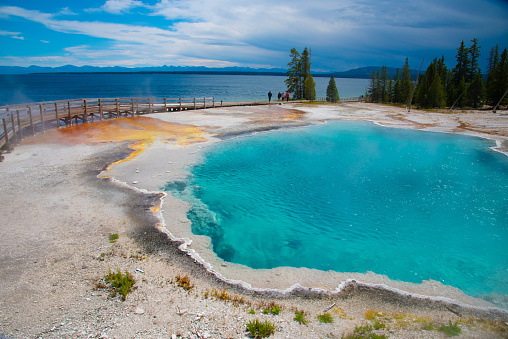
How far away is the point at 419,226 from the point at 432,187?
4.66 m

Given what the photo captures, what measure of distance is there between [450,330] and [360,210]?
20.6 feet

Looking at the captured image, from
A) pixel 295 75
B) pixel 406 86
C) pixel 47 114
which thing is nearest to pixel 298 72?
pixel 295 75

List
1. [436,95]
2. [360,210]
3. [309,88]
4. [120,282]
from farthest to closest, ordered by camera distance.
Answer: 1. [309,88]
2. [436,95]
3. [360,210]
4. [120,282]

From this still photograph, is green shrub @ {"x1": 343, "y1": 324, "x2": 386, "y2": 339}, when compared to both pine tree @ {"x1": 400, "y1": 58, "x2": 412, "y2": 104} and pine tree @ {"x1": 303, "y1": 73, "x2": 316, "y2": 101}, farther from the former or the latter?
pine tree @ {"x1": 400, "y1": 58, "x2": 412, "y2": 104}

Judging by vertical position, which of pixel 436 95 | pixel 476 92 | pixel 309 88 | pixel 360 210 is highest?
pixel 309 88

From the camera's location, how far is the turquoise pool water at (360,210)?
8.38m

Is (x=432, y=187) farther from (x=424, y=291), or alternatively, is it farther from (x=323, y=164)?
Result: (x=424, y=291)

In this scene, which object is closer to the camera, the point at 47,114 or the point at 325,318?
the point at 325,318

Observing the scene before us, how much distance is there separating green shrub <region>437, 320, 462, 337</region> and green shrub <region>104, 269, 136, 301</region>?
19.3ft

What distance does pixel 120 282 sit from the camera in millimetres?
6191

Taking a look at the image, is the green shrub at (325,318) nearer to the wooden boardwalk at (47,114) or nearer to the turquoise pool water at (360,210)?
the turquoise pool water at (360,210)

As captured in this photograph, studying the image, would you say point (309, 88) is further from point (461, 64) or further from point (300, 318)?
point (300, 318)

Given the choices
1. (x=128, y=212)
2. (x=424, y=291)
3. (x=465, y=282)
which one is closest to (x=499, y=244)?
(x=465, y=282)

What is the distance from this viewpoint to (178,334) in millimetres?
5023
